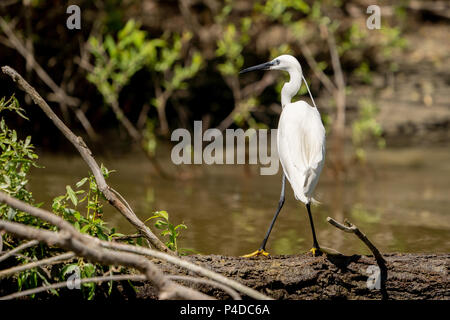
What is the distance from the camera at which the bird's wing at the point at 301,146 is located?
A: 8.50 feet

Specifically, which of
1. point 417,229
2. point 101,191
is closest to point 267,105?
point 417,229

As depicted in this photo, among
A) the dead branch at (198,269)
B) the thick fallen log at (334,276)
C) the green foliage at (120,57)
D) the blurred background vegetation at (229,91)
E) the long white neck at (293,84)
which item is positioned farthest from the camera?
the green foliage at (120,57)

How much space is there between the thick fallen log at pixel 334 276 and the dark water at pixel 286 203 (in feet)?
3.69

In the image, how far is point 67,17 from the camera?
706 cm

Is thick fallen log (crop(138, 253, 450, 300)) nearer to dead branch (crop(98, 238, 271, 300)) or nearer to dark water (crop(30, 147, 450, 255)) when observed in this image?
dead branch (crop(98, 238, 271, 300))

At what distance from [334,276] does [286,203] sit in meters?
3.06

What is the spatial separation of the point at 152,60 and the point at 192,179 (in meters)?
1.26

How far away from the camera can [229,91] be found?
8.72 metres

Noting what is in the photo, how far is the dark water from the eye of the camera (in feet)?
13.4

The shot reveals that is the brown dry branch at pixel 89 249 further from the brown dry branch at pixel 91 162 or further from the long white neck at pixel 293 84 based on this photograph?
the long white neck at pixel 293 84

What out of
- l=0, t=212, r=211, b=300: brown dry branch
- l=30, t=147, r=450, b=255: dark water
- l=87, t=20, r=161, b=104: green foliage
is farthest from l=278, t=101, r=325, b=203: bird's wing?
l=87, t=20, r=161, b=104: green foliage

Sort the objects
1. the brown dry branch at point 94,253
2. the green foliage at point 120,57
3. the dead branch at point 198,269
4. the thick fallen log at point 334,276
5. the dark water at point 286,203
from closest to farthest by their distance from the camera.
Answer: the brown dry branch at point 94,253 → the dead branch at point 198,269 → the thick fallen log at point 334,276 → the dark water at point 286,203 → the green foliage at point 120,57

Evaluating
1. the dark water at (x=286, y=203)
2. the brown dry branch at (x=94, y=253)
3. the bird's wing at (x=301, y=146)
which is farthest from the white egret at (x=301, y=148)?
the dark water at (x=286, y=203)

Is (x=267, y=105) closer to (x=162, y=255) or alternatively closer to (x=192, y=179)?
(x=192, y=179)
